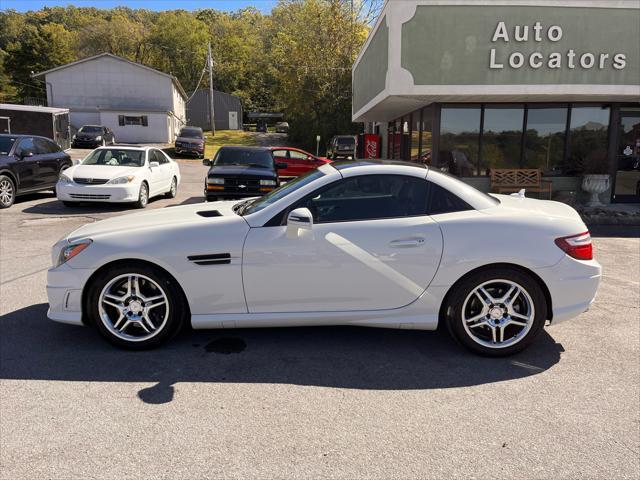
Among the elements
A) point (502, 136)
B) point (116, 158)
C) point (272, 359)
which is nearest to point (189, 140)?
point (116, 158)

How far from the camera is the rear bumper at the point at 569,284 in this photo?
390 cm

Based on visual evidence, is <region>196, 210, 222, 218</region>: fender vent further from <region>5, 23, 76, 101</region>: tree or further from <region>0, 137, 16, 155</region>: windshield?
<region>5, 23, 76, 101</region>: tree

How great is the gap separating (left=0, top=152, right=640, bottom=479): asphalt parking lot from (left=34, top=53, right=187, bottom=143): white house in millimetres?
38502

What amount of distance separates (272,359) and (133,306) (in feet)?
3.82

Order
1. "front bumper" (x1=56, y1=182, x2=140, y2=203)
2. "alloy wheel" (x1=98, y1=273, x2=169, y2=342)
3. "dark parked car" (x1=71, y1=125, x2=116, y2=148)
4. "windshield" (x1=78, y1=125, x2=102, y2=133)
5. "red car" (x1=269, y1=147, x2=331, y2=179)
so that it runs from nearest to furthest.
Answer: "alloy wheel" (x1=98, y1=273, x2=169, y2=342) < "front bumper" (x1=56, y1=182, x2=140, y2=203) < "red car" (x1=269, y1=147, x2=331, y2=179) < "dark parked car" (x1=71, y1=125, x2=116, y2=148) < "windshield" (x1=78, y1=125, x2=102, y2=133)

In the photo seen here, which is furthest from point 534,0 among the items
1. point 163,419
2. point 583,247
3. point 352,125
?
point 352,125

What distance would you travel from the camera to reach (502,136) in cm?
1343

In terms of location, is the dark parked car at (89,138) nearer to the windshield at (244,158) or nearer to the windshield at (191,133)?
the windshield at (191,133)

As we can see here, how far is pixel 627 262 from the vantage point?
7387 mm

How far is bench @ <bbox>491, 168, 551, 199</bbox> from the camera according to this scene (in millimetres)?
12789

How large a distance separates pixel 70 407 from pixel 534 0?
12.2 metres

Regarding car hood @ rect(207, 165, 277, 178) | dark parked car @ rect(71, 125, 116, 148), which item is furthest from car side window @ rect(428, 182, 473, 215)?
dark parked car @ rect(71, 125, 116, 148)

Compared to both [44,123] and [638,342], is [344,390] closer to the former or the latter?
[638,342]

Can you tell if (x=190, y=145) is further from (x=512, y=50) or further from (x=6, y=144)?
(x=512, y=50)
